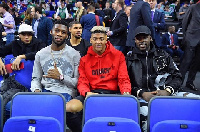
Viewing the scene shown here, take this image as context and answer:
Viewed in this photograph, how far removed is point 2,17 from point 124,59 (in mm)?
4537

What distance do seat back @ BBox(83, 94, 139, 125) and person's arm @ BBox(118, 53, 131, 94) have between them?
548 millimetres

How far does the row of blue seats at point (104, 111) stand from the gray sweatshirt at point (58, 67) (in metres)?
0.67

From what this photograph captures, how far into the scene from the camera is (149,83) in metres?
3.68

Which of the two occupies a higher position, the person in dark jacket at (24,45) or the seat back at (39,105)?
the person in dark jacket at (24,45)

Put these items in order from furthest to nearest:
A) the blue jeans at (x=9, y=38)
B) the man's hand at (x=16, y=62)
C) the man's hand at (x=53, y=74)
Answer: the blue jeans at (x=9, y=38) < the man's hand at (x=16, y=62) < the man's hand at (x=53, y=74)

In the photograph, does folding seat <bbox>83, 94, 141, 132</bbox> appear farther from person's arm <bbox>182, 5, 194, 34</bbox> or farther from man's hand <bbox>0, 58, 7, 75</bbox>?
person's arm <bbox>182, 5, 194, 34</bbox>

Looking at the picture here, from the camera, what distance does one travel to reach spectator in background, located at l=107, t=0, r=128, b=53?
5.69 m

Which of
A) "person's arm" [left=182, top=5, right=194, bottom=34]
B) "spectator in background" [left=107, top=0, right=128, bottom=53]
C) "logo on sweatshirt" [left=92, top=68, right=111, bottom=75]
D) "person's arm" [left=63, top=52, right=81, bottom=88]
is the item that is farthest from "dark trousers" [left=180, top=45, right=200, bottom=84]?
"person's arm" [left=63, top=52, right=81, bottom=88]

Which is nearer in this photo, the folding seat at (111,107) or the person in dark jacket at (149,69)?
the folding seat at (111,107)

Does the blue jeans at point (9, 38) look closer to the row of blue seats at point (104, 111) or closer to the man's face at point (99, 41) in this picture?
the man's face at point (99, 41)

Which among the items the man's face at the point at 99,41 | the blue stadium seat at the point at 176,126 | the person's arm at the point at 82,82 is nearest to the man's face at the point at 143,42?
the man's face at the point at 99,41

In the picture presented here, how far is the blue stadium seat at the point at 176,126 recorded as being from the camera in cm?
268

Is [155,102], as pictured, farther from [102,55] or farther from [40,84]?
[40,84]

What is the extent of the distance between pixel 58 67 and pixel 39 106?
793mm
